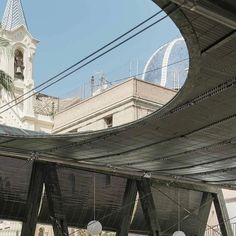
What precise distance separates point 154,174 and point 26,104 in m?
21.9

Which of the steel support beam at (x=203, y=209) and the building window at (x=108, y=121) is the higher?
the building window at (x=108, y=121)

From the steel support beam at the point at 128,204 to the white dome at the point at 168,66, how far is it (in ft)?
49.7

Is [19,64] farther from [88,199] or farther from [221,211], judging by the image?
[88,199]

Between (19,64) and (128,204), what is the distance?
23.8 meters

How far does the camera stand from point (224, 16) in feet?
21.2

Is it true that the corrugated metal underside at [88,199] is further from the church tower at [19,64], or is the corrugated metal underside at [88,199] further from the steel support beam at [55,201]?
the church tower at [19,64]

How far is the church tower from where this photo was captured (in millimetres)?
36531

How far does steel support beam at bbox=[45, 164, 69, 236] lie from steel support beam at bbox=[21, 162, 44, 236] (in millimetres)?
246

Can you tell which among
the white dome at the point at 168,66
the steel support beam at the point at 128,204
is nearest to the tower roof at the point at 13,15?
the white dome at the point at 168,66

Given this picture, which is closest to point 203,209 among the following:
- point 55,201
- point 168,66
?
point 55,201

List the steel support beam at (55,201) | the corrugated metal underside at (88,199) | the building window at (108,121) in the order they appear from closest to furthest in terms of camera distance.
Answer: the steel support beam at (55,201)
the corrugated metal underside at (88,199)
the building window at (108,121)

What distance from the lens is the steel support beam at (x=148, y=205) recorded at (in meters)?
17.5

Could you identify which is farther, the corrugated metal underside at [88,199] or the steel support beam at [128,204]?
the steel support beam at [128,204]

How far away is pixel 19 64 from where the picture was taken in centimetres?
3962
